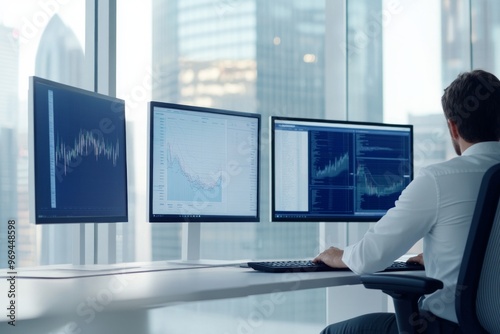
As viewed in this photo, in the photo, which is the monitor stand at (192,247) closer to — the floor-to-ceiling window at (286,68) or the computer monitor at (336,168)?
the computer monitor at (336,168)

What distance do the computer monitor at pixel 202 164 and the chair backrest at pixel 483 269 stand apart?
103 centimetres

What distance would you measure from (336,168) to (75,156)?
42.0 inches

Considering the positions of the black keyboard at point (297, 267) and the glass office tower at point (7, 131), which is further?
the glass office tower at point (7, 131)

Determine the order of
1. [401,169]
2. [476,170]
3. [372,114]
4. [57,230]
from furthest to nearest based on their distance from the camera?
[372,114] → [57,230] → [401,169] → [476,170]

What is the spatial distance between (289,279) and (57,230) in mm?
1402

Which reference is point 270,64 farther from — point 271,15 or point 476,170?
point 476,170

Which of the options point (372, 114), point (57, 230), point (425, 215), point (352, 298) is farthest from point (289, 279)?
point (372, 114)

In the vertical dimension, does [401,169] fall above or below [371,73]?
below

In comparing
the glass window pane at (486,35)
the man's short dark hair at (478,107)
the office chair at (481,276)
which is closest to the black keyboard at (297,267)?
the office chair at (481,276)

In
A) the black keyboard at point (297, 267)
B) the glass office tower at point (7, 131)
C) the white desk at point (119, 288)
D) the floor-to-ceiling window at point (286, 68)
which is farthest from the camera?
the floor-to-ceiling window at point (286, 68)

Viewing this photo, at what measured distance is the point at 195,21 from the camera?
388cm

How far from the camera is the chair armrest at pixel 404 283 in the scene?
1591mm

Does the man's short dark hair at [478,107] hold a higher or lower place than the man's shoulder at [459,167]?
higher

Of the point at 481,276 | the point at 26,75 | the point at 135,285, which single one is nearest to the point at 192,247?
the point at 135,285
